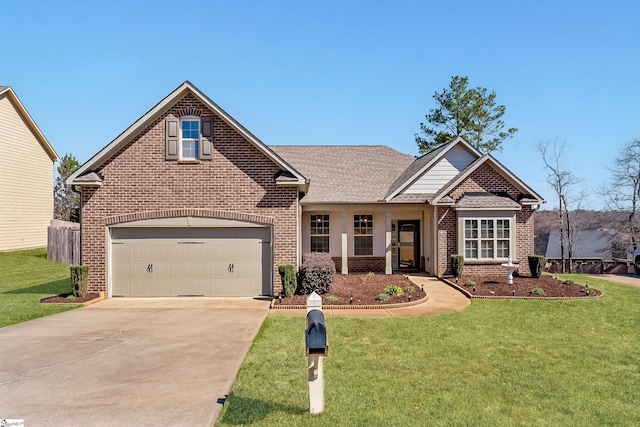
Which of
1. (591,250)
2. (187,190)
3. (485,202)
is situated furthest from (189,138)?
(591,250)

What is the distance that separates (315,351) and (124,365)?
409cm

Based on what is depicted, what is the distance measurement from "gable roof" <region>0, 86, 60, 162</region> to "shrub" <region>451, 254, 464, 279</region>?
94.1 feet

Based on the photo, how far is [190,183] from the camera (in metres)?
12.7

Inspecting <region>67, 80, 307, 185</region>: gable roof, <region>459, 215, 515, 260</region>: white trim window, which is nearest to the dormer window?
<region>67, 80, 307, 185</region>: gable roof

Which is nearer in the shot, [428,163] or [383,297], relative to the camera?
[383,297]

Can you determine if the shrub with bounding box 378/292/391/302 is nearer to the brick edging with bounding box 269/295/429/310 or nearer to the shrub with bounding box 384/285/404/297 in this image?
the brick edging with bounding box 269/295/429/310

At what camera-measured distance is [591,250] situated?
112 feet

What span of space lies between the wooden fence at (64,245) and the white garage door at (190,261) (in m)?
10.6

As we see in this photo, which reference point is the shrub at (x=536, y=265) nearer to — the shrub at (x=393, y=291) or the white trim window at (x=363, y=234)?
the shrub at (x=393, y=291)

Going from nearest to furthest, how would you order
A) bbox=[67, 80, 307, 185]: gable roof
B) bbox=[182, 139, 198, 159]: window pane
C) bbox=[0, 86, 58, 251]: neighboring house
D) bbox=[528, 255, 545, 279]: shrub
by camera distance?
bbox=[67, 80, 307, 185]: gable roof → bbox=[182, 139, 198, 159]: window pane → bbox=[528, 255, 545, 279]: shrub → bbox=[0, 86, 58, 251]: neighboring house

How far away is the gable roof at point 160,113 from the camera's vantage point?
1242 cm

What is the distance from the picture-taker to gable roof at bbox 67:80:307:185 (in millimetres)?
12422

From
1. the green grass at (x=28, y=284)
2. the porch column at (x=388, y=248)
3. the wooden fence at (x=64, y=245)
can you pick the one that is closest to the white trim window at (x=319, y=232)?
the porch column at (x=388, y=248)

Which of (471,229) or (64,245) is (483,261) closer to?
(471,229)
